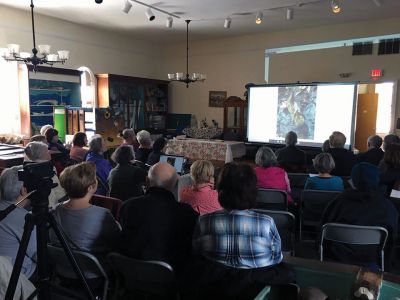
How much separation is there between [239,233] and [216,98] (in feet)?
24.4

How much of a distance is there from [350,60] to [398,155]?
4343 mm

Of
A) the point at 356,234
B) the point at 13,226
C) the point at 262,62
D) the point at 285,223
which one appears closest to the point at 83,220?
the point at 13,226

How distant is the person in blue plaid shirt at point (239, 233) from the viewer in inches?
57.2

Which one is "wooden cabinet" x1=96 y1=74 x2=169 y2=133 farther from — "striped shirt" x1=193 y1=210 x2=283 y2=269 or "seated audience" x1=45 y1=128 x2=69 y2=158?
"striped shirt" x1=193 y1=210 x2=283 y2=269

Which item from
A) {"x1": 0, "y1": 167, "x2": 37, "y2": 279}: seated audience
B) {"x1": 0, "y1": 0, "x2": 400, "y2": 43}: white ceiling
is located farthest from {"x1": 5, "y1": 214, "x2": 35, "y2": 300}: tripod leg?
{"x1": 0, "y1": 0, "x2": 400, "y2": 43}: white ceiling

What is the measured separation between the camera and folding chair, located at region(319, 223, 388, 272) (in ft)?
6.82

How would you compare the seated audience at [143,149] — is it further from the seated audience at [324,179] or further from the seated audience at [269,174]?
the seated audience at [324,179]

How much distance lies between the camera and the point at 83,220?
189 centimetres

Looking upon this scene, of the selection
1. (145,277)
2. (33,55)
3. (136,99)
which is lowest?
(145,277)

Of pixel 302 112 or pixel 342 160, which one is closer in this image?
pixel 342 160

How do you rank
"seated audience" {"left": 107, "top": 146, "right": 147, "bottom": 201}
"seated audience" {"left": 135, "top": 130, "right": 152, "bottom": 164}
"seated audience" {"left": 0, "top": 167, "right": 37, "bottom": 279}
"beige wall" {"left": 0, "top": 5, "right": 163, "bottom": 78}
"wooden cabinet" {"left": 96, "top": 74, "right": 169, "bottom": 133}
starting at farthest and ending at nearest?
1. "wooden cabinet" {"left": 96, "top": 74, "right": 169, "bottom": 133}
2. "beige wall" {"left": 0, "top": 5, "right": 163, "bottom": 78}
3. "seated audience" {"left": 135, "top": 130, "right": 152, "bottom": 164}
4. "seated audience" {"left": 107, "top": 146, "right": 147, "bottom": 201}
5. "seated audience" {"left": 0, "top": 167, "right": 37, "bottom": 279}

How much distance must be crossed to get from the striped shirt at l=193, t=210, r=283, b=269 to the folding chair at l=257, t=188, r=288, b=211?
1.48 m

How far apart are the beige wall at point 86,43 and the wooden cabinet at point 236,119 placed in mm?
2678

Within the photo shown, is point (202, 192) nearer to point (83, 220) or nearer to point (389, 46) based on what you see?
point (83, 220)
